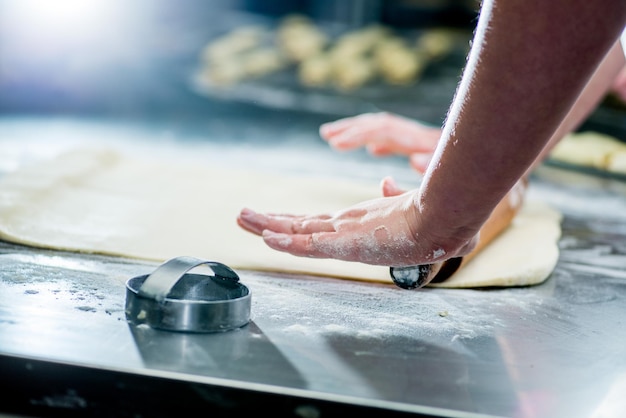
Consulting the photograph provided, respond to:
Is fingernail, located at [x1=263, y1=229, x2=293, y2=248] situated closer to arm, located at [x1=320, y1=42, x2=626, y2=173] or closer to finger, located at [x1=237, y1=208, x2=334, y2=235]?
finger, located at [x1=237, y1=208, x2=334, y2=235]

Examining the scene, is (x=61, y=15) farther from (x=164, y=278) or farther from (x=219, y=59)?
(x=164, y=278)

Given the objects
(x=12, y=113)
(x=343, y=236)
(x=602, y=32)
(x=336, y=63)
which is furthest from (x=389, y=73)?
(x=602, y=32)

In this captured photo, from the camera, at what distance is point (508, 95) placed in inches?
35.8

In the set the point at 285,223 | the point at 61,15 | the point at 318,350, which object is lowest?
the point at 318,350

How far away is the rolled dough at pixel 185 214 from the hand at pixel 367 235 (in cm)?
13

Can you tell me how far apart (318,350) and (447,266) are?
41 centimetres

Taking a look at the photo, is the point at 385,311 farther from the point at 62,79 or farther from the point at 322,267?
the point at 62,79

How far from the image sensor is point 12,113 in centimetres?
305

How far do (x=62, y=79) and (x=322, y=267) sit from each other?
96.7 inches

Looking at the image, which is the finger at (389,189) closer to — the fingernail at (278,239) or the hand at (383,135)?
the fingernail at (278,239)

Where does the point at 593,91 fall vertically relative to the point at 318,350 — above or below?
above

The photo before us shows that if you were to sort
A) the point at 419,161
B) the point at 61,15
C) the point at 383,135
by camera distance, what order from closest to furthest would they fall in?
the point at 419,161 → the point at 383,135 → the point at 61,15

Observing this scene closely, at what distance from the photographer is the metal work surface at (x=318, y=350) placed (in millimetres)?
898

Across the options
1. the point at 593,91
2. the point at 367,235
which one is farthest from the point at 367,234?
the point at 593,91
